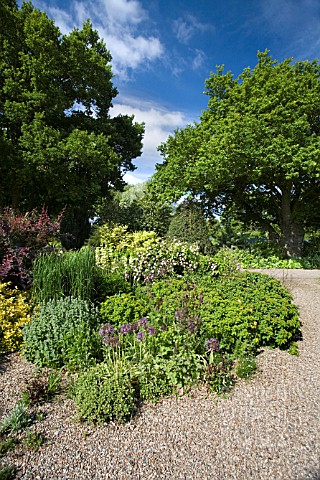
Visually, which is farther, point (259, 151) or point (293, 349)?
point (259, 151)

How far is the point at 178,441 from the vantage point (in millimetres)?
2041

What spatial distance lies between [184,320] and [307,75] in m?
11.7

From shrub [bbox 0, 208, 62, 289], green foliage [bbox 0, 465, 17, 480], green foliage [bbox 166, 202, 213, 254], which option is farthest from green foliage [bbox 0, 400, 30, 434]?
green foliage [bbox 166, 202, 213, 254]

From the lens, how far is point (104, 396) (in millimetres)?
2232

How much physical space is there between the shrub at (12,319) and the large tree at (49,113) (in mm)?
7236

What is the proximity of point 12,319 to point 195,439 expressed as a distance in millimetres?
2636

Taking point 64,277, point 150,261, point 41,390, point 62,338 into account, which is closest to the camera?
point 41,390

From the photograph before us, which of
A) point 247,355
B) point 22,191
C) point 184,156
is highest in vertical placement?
point 184,156

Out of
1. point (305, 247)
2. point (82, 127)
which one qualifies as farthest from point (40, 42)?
point (305, 247)

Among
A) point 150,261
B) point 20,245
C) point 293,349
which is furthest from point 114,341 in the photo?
point 150,261

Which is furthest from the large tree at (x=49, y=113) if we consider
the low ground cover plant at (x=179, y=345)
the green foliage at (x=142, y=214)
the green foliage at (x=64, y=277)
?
the low ground cover plant at (x=179, y=345)

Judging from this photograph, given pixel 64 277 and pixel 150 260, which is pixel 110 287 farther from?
pixel 150 260

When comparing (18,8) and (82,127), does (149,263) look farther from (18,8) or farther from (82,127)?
(18,8)

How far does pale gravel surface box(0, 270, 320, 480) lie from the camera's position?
179 cm
